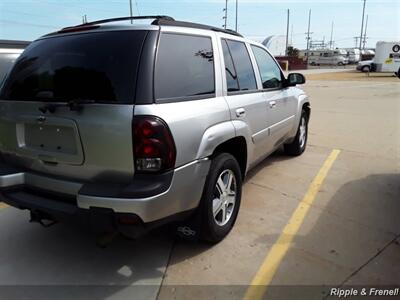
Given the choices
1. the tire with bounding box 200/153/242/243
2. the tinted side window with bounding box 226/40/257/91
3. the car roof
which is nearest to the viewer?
the car roof

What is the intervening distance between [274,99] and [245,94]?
3.12ft

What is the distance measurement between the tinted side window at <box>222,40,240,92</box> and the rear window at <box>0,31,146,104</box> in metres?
1.09

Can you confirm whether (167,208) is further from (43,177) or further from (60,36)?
(60,36)

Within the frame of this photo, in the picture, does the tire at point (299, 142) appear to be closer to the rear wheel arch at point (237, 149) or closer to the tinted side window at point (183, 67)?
the rear wheel arch at point (237, 149)

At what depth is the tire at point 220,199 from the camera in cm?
316

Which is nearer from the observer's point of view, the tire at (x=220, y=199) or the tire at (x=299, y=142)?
the tire at (x=220, y=199)

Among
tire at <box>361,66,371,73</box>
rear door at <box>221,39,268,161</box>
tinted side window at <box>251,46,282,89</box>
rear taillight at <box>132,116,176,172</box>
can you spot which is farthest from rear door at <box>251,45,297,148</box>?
tire at <box>361,66,371,73</box>

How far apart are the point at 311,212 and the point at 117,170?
243cm

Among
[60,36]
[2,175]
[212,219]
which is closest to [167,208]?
[212,219]

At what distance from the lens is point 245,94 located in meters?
3.91

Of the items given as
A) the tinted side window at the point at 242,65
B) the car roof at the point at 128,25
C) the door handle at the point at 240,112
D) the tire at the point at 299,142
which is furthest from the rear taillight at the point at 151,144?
the tire at the point at 299,142

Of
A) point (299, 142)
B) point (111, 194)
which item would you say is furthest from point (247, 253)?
point (299, 142)

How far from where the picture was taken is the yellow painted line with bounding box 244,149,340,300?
287 cm

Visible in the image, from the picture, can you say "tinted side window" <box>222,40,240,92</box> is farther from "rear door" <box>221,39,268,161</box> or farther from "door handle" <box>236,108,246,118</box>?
"door handle" <box>236,108,246,118</box>
